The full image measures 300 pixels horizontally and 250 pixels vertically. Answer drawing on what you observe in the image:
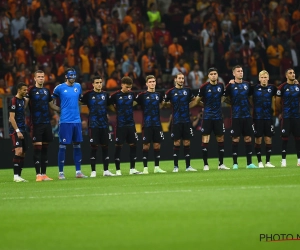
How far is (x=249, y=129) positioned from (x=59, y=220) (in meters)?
9.81

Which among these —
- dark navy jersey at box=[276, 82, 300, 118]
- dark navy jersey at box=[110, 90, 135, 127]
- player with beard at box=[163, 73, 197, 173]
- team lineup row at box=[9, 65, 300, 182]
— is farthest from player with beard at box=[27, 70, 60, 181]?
dark navy jersey at box=[276, 82, 300, 118]

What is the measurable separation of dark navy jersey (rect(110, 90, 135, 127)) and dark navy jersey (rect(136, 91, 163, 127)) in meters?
0.39

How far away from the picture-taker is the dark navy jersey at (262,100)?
20.9m

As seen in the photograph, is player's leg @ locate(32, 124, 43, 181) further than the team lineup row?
No

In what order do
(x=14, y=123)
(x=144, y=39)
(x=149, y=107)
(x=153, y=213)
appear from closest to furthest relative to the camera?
1. (x=153, y=213)
2. (x=14, y=123)
3. (x=149, y=107)
4. (x=144, y=39)

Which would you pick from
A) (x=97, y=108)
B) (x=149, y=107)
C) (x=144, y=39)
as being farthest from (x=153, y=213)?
(x=144, y=39)

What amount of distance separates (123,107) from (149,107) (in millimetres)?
709

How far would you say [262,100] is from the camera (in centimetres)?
2092

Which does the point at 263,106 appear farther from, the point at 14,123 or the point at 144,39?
the point at 144,39

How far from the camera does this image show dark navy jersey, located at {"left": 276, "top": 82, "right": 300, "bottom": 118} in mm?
20859

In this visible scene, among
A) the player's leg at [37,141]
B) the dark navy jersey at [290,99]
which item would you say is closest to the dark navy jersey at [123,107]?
the player's leg at [37,141]

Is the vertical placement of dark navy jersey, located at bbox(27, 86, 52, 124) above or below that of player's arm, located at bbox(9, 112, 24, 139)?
above

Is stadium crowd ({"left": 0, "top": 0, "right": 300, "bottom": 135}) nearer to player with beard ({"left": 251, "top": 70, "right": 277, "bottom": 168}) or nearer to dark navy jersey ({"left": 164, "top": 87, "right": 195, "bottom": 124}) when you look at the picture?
dark navy jersey ({"left": 164, "top": 87, "right": 195, "bottom": 124})

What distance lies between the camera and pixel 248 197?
522 inches
